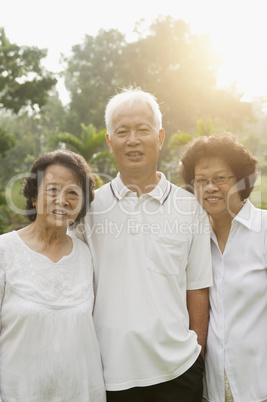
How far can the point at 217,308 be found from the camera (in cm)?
245

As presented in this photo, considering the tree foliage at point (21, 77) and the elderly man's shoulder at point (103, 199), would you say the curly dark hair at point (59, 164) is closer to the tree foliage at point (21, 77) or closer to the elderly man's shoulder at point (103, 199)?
the elderly man's shoulder at point (103, 199)

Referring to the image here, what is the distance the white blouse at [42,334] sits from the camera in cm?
199

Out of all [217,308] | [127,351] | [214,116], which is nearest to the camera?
[127,351]

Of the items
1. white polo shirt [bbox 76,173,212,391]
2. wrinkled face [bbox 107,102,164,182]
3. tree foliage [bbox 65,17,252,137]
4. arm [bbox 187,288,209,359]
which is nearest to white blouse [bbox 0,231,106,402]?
white polo shirt [bbox 76,173,212,391]

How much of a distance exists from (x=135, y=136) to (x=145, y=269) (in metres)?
0.88

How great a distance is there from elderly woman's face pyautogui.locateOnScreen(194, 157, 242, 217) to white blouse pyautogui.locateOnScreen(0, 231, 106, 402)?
1.06 metres

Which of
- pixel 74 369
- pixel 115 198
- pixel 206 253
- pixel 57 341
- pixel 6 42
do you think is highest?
pixel 6 42

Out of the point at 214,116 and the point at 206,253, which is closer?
the point at 206,253

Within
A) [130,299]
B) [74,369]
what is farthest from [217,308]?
[74,369]

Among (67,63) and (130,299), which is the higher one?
(67,63)

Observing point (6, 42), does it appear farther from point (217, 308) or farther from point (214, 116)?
point (214, 116)

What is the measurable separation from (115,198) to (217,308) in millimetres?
992

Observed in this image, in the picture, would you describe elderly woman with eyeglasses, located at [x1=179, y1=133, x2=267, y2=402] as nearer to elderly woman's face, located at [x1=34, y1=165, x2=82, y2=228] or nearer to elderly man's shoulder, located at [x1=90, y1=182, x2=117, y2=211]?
elderly man's shoulder, located at [x1=90, y1=182, x2=117, y2=211]

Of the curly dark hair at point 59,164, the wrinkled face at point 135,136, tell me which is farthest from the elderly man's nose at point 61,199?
the wrinkled face at point 135,136
